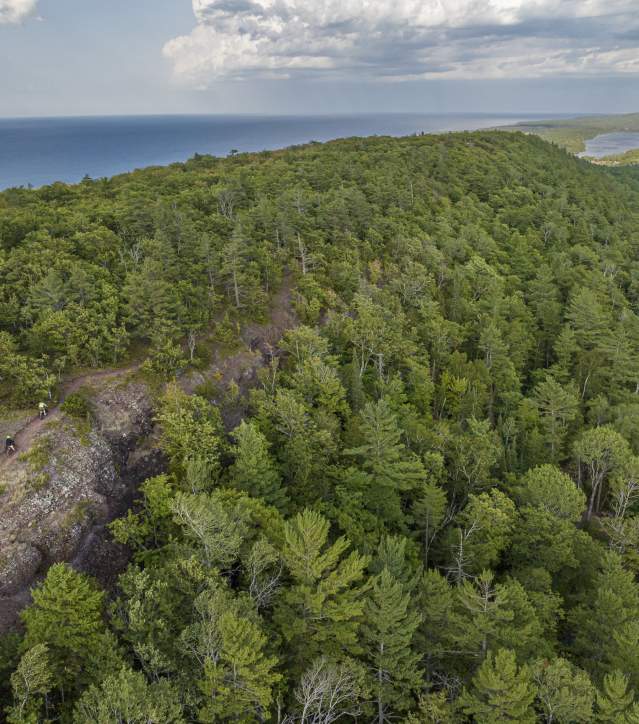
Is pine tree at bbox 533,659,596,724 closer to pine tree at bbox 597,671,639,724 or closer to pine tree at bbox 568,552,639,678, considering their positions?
pine tree at bbox 597,671,639,724

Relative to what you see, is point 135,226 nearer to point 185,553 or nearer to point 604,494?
point 185,553

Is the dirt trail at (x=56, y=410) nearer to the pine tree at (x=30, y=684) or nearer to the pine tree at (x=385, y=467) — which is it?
the pine tree at (x=30, y=684)

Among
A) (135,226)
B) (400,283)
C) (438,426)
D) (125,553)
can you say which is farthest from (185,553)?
(400,283)

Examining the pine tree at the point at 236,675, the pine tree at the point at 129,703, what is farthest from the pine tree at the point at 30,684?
the pine tree at the point at 236,675

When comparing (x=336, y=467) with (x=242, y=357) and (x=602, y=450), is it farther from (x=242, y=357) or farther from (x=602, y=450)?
(x=602, y=450)

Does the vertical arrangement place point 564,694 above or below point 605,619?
above

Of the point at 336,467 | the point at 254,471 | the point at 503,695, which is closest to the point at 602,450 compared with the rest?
the point at 336,467

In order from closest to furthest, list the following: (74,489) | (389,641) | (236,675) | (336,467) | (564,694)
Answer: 1. (236,675)
2. (564,694)
3. (389,641)
4. (74,489)
5. (336,467)
